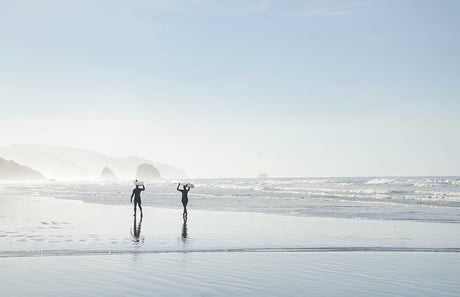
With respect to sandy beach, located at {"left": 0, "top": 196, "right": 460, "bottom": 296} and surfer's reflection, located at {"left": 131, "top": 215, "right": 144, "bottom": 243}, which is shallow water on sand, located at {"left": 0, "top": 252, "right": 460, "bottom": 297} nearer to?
sandy beach, located at {"left": 0, "top": 196, "right": 460, "bottom": 296}

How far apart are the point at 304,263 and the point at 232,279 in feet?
9.39

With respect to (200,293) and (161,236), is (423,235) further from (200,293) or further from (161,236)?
(200,293)

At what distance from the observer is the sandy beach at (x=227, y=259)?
9.64 meters

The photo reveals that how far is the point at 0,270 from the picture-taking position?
11188 millimetres

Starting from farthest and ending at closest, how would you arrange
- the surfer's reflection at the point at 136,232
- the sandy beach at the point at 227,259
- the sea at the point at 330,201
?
the sea at the point at 330,201 < the surfer's reflection at the point at 136,232 < the sandy beach at the point at 227,259

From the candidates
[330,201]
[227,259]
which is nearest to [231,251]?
[227,259]

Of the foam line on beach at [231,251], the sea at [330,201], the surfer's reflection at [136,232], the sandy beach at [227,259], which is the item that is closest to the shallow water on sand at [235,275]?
the sandy beach at [227,259]

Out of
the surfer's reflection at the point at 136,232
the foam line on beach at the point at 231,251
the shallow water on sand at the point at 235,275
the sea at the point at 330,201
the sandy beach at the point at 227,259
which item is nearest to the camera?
the shallow water on sand at the point at 235,275

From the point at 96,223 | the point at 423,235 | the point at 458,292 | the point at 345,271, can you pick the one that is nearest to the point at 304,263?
the point at 345,271

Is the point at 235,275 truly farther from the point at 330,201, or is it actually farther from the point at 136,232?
the point at 330,201

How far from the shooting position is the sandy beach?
31.6ft

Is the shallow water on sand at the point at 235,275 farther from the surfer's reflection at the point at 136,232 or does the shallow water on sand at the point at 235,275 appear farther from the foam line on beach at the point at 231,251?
the surfer's reflection at the point at 136,232

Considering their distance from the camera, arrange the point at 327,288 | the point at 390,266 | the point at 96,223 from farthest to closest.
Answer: the point at 96,223
the point at 390,266
the point at 327,288

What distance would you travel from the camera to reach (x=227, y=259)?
1320 centimetres
